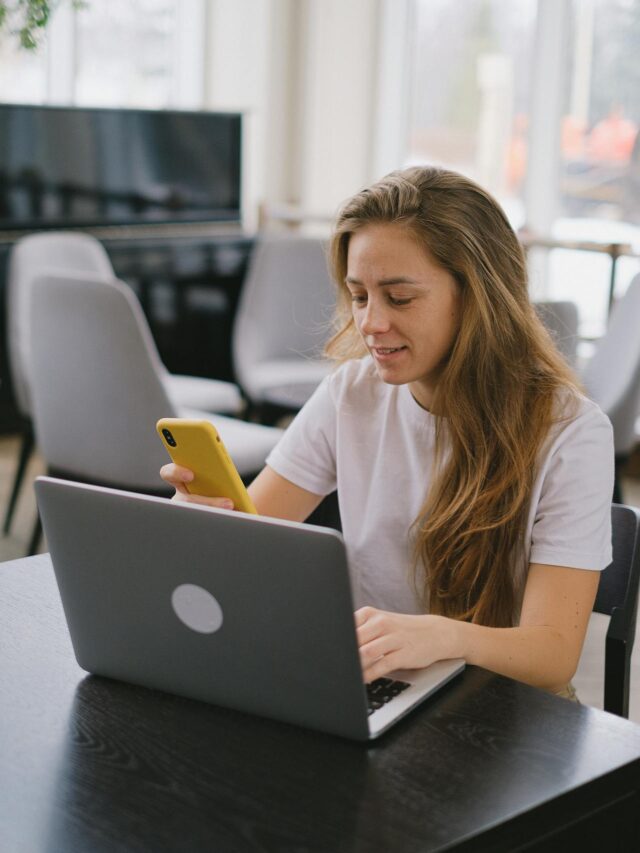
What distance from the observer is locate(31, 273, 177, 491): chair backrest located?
2834mm

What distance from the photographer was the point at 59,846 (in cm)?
90

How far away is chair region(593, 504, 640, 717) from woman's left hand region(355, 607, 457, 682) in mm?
345

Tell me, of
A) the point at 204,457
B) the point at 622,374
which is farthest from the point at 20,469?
the point at 204,457

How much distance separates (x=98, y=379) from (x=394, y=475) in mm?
1459

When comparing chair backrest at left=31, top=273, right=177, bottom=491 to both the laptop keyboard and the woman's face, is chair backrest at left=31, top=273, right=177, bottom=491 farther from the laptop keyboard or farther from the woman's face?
the laptop keyboard

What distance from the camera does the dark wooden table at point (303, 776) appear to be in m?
0.92

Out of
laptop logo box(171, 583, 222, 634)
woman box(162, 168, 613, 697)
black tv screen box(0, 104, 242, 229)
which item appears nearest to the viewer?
laptop logo box(171, 583, 222, 634)

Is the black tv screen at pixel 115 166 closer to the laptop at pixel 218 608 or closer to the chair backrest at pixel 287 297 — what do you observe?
the chair backrest at pixel 287 297

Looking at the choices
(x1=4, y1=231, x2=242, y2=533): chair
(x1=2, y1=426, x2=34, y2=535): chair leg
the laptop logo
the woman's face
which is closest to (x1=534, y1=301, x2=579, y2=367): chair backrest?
(x1=4, y1=231, x2=242, y2=533): chair

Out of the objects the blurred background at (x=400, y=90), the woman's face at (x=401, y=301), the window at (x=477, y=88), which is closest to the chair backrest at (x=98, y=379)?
the woman's face at (x=401, y=301)

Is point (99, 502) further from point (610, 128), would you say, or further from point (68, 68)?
point (68, 68)

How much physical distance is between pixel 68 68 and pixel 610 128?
94.2 inches

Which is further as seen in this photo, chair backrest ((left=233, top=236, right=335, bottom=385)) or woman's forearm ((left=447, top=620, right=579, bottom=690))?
chair backrest ((left=233, top=236, right=335, bottom=385))

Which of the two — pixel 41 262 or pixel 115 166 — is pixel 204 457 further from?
pixel 115 166
